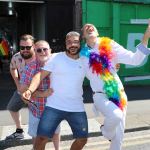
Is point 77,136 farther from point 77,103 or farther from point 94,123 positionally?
point 94,123

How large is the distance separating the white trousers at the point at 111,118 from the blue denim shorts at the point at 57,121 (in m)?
0.27

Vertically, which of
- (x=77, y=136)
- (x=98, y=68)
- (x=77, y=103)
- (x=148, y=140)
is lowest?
(x=148, y=140)

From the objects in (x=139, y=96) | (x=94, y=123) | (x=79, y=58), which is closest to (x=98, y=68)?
(x=79, y=58)

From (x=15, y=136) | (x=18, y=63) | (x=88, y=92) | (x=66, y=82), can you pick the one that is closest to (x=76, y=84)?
(x=66, y=82)

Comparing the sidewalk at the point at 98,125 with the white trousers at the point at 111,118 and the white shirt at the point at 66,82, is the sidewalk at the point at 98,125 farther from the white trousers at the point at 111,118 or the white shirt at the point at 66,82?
the white shirt at the point at 66,82

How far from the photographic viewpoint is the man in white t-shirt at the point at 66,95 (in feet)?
15.5

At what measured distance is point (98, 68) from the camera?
4.89 metres

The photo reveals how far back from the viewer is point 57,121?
476 cm

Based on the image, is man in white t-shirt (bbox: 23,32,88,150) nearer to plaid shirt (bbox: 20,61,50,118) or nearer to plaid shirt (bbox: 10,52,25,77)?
plaid shirt (bbox: 20,61,50,118)

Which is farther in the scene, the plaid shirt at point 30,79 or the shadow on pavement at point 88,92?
the shadow on pavement at point 88,92

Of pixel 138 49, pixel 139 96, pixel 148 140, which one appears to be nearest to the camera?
pixel 138 49

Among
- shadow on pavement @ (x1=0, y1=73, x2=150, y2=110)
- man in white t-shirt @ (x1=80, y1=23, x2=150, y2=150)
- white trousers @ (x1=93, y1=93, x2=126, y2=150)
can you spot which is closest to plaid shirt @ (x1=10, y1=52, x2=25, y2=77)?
man in white t-shirt @ (x1=80, y1=23, x2=150, y2=150)

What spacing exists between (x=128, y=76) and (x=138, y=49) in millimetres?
8555

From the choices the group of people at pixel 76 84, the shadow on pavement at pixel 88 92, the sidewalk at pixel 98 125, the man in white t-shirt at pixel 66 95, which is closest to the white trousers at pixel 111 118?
the group of people at pixel 76 84
